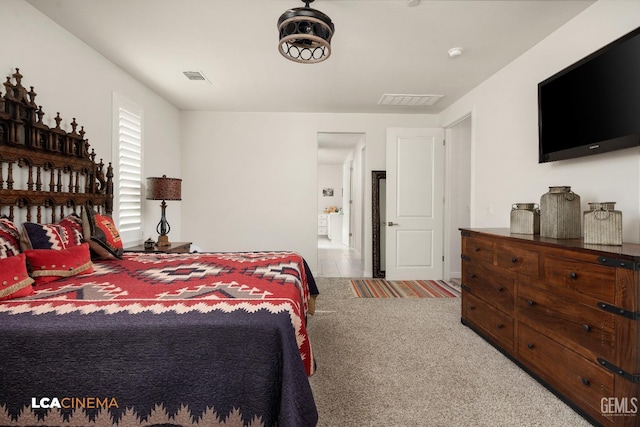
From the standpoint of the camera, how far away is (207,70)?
352 centimetres

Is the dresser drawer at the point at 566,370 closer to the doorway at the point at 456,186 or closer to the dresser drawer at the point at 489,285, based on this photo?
the dresser drawer at the point at 489,285

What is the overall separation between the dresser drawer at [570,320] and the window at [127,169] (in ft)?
13.1

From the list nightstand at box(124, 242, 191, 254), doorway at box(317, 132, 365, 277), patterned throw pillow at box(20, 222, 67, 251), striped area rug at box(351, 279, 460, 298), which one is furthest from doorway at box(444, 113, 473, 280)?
patterned throw pillow at box(20, 222, 67, 251)

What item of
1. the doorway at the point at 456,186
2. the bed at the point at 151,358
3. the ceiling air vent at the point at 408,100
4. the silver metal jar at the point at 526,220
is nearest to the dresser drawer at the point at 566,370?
the silver metal jar at the point at 526,220

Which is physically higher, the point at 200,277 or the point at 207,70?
the point at 207,70

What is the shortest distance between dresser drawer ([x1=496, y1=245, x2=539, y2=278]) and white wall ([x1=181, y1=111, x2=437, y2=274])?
3.04 m

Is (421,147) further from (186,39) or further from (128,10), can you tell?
(128,10)

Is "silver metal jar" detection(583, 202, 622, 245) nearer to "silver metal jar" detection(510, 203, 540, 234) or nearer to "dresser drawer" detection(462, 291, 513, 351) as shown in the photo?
"silver metal jar" detection(510, 203, 540, 234)

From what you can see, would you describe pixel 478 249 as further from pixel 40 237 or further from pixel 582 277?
pixel 40 237

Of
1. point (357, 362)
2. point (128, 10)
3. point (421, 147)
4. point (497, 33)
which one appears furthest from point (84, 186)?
point (421, 147)

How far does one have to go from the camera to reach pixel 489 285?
2.61m

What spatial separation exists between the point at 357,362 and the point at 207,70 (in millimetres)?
3408

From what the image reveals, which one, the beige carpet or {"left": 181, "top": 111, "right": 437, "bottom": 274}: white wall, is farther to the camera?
{"left": 181, "top": 111, "right": 437, "bottom": 274}: white wall

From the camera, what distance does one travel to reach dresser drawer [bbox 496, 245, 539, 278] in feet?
6.87
